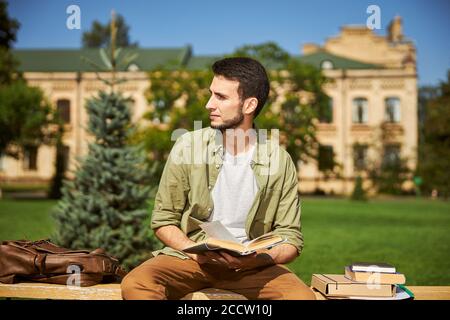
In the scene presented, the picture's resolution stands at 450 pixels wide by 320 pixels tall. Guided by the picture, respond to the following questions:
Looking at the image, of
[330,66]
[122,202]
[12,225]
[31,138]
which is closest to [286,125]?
[330,66]

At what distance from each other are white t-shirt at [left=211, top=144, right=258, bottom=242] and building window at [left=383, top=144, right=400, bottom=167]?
120ft

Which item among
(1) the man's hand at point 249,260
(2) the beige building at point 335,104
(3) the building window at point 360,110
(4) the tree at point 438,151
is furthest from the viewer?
(3) the building window at point 360,110

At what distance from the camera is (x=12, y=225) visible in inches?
557

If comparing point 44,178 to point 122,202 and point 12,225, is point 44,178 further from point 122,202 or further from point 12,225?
point 122,202

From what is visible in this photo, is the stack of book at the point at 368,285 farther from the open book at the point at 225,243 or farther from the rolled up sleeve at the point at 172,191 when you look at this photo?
the rolled up sleeve at the point at 172,191

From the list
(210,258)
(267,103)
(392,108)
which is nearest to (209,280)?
(210,258)

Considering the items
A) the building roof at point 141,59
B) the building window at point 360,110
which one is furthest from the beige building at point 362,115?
the building roof at point 141,59

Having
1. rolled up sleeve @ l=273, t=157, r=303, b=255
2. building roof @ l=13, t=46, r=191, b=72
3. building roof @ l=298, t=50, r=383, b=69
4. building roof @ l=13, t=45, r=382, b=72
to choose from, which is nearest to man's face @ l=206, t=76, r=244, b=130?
rolled up sleeve @ l=273, t=157, r=303, b=255

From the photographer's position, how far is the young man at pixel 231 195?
3.33 m

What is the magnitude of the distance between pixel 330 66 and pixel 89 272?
42.1 meters

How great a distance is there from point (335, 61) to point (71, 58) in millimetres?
19950

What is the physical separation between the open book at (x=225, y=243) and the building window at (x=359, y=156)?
1497 inches

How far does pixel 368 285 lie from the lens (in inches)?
130

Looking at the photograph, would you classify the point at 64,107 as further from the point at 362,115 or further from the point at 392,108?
the point at 392,108
